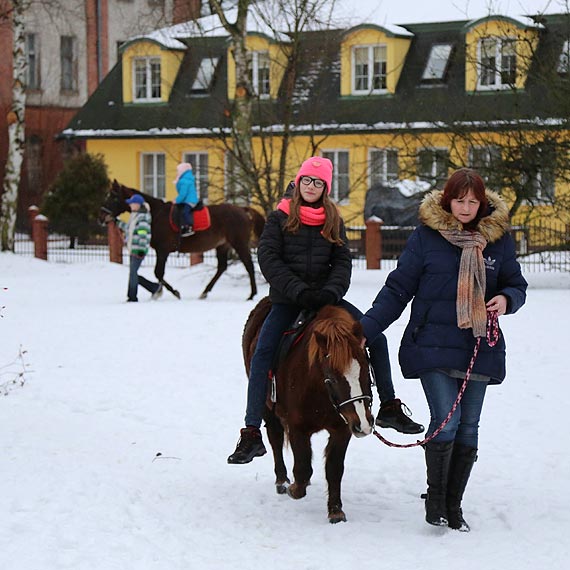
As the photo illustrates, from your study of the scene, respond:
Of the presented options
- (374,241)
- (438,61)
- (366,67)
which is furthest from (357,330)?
(366,67)

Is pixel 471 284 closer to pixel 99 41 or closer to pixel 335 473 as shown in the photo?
pixel 335 473

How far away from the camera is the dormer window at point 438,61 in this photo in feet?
110

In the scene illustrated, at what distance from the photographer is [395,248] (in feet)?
83.0

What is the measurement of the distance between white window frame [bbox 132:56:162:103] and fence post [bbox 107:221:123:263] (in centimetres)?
1140

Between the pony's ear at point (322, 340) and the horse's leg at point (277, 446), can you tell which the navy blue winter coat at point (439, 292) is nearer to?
the pony's ear at point (322, 340)

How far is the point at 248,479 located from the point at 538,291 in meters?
12.7

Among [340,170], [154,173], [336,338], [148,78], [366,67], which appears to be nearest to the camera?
[336,338]

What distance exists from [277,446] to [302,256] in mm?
1420

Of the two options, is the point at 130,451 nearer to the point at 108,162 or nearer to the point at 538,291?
the point at 538,291

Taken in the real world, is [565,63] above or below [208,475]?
above

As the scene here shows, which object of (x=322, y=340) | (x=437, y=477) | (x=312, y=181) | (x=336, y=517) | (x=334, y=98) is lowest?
(x=336, y=517)

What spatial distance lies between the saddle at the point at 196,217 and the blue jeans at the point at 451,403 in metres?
13.2

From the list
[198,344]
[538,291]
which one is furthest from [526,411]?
[538,291]

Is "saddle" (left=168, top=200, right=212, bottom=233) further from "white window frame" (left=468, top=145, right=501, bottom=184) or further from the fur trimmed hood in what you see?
the fur trimmed hood
